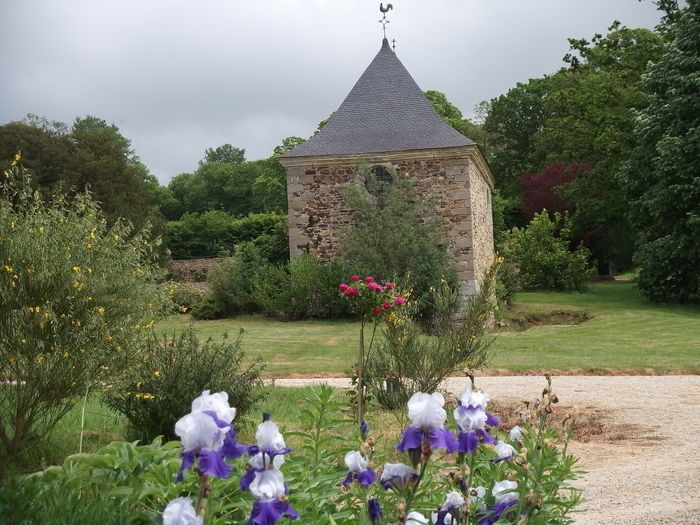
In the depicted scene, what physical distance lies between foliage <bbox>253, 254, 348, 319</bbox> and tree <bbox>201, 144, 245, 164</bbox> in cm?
5443

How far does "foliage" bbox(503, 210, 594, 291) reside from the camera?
25.4 m

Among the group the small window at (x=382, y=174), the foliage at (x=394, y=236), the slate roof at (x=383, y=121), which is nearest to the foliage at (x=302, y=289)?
the foliage at (x=394, y=236)

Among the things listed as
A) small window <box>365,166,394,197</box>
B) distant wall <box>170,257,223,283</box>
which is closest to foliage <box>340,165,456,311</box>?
small window <box>365,166,394,197</box>

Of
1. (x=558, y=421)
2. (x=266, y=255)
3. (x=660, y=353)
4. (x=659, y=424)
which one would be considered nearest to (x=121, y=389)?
(x=558, y=421)

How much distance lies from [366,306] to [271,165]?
37.9m

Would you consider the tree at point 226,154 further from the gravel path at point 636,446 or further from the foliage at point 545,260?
the gravel path at point 636,446

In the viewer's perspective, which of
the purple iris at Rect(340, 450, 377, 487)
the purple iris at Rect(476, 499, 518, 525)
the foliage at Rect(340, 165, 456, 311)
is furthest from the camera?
the foliage at Rect(340, 165, 456, 311)

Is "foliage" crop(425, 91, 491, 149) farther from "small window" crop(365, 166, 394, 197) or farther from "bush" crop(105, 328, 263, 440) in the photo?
"bush" crop(105, 328, 263, 440)

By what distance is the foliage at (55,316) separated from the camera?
4.73 metres

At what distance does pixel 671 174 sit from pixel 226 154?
57.4 m

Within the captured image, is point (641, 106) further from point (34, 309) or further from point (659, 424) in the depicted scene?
point (34, 309)

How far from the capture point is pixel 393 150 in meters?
18.9

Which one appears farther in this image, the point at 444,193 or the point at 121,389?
the point at 444,193

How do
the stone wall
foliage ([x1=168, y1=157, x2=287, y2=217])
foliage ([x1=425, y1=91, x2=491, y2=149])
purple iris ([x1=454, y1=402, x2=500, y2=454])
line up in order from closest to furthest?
purple iris ([x1=454, y1=402, x2=500, y2=454]) → the stone wall → foliage ([x1=425, y1=91, x2=491, y2=149]) → foliage ([x1=168, y1=157, x2=287, y2=217])
